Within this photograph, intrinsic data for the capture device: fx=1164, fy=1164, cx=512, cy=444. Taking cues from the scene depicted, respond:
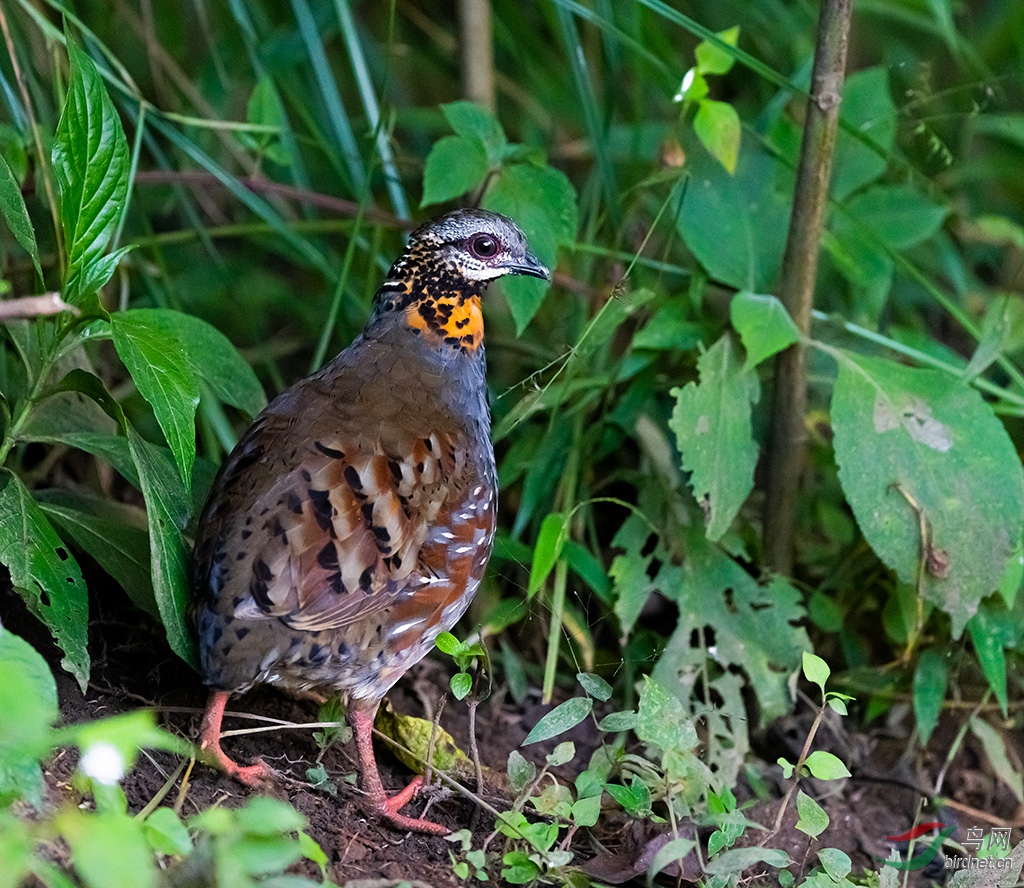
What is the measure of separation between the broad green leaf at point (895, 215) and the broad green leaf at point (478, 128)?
1245mm

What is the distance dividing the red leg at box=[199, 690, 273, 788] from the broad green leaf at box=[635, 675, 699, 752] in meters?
0.84

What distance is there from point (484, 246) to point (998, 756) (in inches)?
79.8

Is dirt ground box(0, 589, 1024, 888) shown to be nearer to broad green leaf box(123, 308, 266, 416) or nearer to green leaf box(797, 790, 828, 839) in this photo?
green leaf box(797, 790, 828, 839)

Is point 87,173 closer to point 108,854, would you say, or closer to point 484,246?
point 484,246

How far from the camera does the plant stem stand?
3.08 metres

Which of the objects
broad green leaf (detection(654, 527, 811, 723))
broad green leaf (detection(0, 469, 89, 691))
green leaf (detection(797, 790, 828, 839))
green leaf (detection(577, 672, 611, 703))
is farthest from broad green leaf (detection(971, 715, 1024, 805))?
broad green leaf (detection(0, 469, 89, 691))

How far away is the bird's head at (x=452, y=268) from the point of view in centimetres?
300

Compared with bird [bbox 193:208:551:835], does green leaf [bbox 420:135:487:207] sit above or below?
above

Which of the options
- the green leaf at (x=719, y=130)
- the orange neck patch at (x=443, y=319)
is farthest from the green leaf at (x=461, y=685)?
the green leaf at (x=719, y=130)

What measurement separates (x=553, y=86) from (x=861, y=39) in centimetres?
184

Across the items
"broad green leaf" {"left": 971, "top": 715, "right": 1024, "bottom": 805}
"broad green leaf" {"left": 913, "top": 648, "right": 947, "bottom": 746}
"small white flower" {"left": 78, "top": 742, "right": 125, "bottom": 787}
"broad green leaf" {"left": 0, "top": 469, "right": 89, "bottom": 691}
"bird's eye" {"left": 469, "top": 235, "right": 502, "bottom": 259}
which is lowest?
"broad green leaf" {"left": 971, "top": 715, "right": 1024, "bottom": 805}

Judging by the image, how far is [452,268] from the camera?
303 cm

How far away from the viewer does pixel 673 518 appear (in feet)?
11.1

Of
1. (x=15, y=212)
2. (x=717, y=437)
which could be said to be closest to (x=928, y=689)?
(x=717, y=437)
